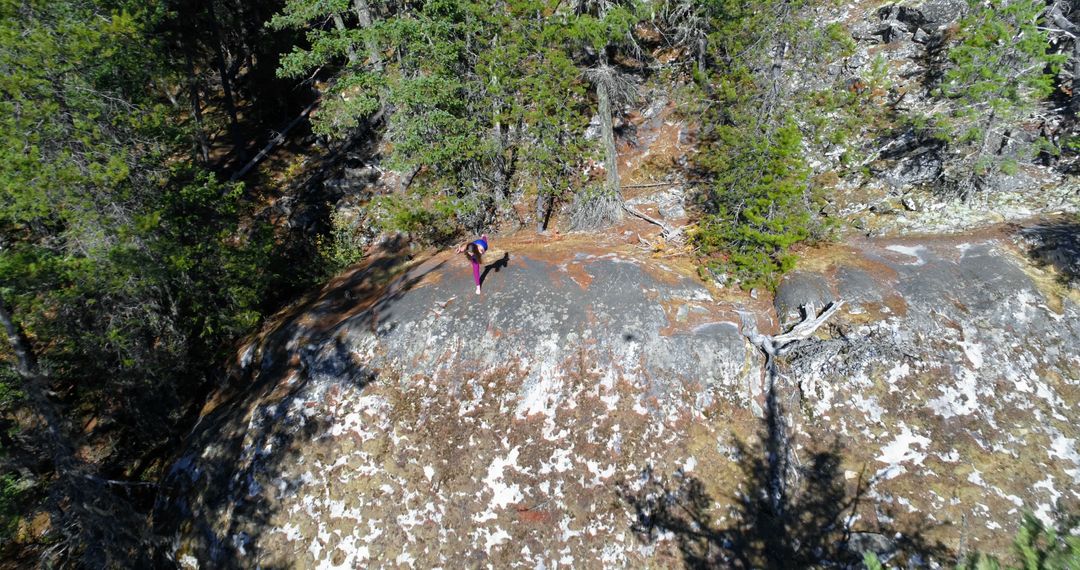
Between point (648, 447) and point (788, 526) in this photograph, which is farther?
point (648, 447)

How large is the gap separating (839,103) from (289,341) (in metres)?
18.7

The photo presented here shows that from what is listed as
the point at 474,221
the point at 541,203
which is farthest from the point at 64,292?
the point at 541,203

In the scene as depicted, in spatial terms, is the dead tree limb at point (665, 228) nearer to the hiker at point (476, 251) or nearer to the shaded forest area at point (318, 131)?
the shaded forest area at point (318, 131)

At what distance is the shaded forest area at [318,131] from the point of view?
399 inches

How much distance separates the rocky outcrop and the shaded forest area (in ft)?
6.88

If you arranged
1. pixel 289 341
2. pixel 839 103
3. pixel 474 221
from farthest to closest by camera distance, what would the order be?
1. pixel 474 221
2. pixel 839 103
3. pixel 289 341

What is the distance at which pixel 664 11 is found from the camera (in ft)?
58.0

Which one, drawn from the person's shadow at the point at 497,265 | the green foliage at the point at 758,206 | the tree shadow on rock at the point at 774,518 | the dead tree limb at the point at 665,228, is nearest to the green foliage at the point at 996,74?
the green foliage at the point at 758,206

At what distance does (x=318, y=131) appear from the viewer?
53.0 ft

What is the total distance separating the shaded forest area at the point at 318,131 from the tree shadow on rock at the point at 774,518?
177 inches

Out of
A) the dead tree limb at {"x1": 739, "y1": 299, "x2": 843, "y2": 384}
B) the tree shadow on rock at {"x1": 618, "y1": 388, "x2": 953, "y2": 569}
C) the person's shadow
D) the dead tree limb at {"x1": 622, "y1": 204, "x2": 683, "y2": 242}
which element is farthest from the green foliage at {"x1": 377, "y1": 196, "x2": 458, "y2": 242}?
the tree shadow on rock at {"x1": 618, "y1": 388, "x2": 953, "y2": 569}

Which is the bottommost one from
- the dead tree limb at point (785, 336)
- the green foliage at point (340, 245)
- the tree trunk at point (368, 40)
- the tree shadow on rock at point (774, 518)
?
the tree shadow on rock at point (774, 518)

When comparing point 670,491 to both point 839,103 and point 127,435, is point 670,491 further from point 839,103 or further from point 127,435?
point 127,435

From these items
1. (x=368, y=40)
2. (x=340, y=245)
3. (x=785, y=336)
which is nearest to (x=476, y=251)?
(x=785, y=336)
